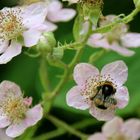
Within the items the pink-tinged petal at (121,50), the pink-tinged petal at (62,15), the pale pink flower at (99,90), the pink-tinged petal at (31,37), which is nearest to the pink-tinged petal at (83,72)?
the pale pink flower at (99,90)

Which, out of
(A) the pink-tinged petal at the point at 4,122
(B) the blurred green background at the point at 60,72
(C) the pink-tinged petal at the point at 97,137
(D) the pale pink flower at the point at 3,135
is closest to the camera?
(C) the pink-tinged petal at the point at 97,137

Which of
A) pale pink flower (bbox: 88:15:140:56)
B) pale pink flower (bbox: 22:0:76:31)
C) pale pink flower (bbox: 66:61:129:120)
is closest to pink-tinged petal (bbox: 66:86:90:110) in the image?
pale pink flower (bbox: 66:61:129:120)

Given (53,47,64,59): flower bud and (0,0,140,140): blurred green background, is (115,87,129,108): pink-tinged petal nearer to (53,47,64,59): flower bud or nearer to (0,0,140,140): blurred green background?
(53,47,64,59): flower bud

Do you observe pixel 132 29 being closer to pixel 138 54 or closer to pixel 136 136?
pixel 138 54

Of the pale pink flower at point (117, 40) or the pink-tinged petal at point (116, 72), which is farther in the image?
the pale pink flower at point (117, 40)

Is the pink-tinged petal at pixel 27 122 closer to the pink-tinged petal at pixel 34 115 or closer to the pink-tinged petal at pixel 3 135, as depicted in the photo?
the pink-tinged petal at pixel 34 115

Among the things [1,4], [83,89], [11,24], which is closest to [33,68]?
[1,4]

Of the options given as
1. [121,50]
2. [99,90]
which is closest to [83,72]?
[99,90]
